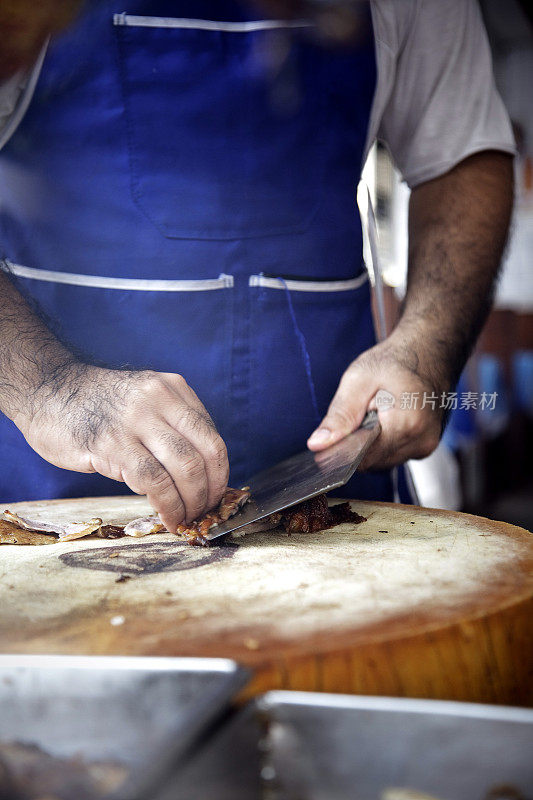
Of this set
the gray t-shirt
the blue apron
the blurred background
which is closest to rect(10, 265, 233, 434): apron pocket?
the blue apron

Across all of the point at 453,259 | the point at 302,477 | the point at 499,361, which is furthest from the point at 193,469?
the point at 499,361

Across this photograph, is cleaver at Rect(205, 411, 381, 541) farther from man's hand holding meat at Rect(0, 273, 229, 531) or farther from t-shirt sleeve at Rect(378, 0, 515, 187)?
t-shirt sleeve at Rect(378, 0, 515, 187)

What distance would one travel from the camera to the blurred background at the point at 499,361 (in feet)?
7.62

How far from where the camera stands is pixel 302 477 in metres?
0.72

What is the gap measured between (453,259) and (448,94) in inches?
11.3

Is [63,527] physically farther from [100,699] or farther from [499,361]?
[499,361]

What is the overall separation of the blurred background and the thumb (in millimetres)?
946

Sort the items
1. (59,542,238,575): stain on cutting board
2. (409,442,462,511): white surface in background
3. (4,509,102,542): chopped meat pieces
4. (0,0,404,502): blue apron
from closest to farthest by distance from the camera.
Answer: (59,542,238,575): stain on cutting board < (4,509,102,542): chopped meat pieces < (0,0,404,502): blue apron < (409,442,462,511): white surface in background

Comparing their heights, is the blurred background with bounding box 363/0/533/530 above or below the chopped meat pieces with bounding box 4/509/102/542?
below

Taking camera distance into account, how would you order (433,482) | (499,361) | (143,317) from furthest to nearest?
(499,361)
(433,482)
(143,317)

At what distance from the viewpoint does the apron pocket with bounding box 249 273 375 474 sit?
0.90 meters

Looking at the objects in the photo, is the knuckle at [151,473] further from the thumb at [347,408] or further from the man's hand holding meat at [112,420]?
the thumb at [347,408]

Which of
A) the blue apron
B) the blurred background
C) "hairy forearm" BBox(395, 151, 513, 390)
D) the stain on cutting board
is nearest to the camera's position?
the stain on cutting board

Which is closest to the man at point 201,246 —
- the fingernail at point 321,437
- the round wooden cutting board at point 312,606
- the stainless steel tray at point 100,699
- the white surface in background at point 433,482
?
the fingernail at point 321,437
